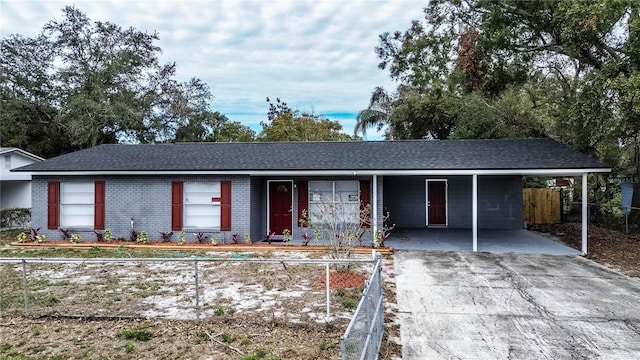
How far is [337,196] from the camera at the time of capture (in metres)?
14.2

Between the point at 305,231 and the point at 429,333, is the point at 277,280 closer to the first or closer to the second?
the point at 429,333

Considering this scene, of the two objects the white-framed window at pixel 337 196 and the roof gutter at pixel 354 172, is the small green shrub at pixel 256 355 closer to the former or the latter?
the roof gutter at pixel 354 172

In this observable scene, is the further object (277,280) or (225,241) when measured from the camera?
(225,241)

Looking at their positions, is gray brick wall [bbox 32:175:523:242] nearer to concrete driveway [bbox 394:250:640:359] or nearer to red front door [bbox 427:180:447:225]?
red front door [bbox 427:180:447:225]

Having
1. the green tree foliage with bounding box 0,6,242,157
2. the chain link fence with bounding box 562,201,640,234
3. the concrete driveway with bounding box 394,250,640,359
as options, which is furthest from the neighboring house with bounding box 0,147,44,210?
the chain link fence with bounding box 562,201,640,234

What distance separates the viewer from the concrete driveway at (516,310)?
206 inches

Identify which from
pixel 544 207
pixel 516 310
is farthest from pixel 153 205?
pixel 544 207

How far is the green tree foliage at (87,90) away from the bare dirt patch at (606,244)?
995 inches

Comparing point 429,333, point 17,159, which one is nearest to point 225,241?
point 429,333

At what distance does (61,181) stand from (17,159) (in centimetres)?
843

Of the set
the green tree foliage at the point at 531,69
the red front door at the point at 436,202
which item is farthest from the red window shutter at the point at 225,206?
the green tree foliage at the point at 531,69

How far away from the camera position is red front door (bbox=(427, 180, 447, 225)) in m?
17.0

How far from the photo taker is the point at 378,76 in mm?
30984

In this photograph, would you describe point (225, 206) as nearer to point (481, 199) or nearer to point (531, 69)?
point (481, 199)
